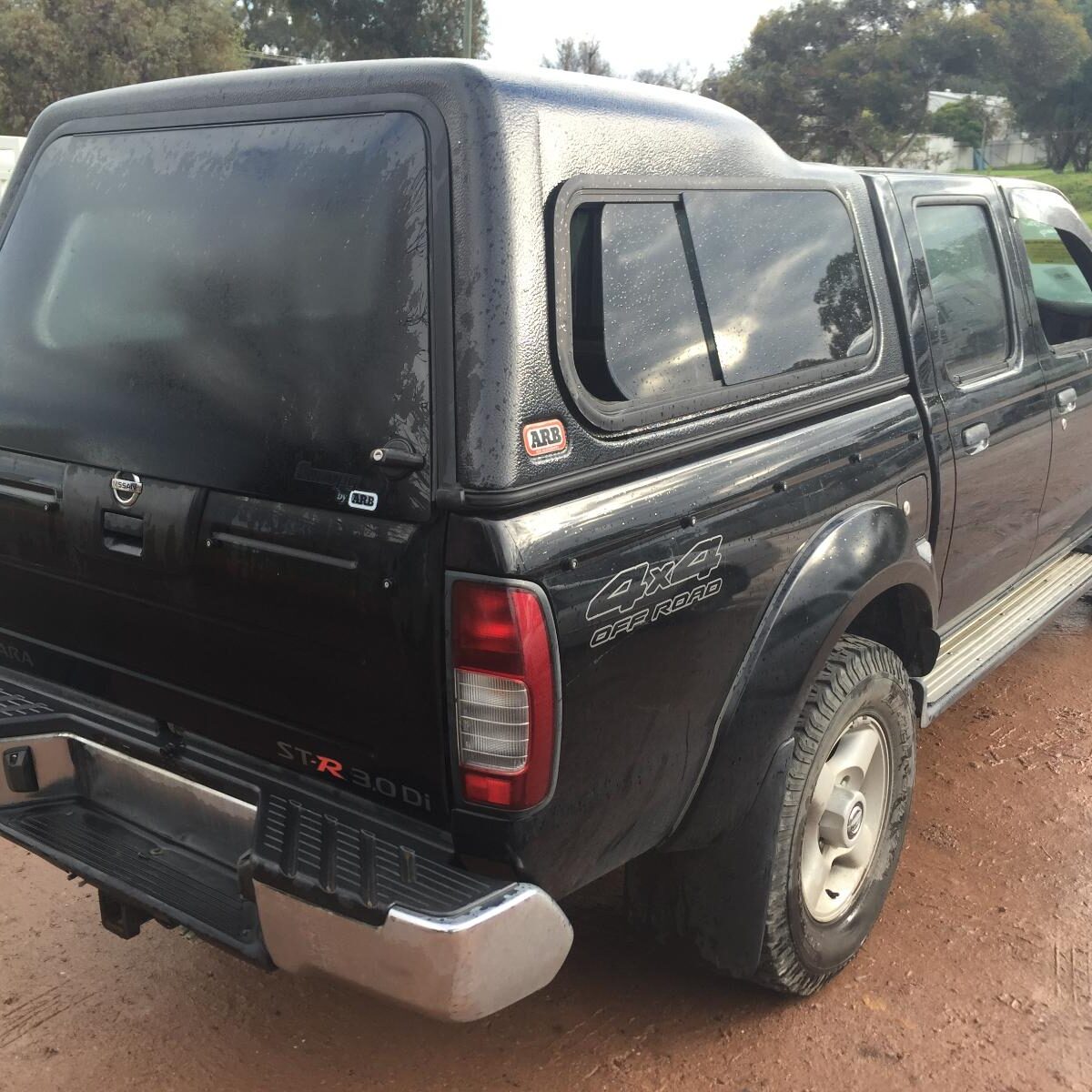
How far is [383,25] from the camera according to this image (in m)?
41.6

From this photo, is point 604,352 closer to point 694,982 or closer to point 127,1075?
point 694,982

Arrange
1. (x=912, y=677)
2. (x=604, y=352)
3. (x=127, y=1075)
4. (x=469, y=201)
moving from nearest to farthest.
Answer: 1. (x=469, y=201)
2. (x=604, y=352)
3. (x=127, y=1075)
4. (x=912, y=677)

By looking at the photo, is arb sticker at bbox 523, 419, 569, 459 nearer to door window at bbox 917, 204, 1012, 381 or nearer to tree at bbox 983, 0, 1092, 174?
door window at bbox 917, 204, 1012, 381

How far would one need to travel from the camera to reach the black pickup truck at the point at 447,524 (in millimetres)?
1961

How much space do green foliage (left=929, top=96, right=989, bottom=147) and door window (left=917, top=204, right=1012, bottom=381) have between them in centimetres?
3962

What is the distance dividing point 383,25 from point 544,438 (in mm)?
44121

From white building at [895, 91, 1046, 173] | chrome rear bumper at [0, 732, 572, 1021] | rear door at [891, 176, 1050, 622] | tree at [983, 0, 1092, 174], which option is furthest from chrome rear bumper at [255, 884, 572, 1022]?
tree at [983, 0, 1092, 174]

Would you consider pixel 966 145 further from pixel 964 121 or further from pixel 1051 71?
pixel 1051 71

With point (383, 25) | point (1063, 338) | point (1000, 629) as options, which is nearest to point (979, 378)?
point (1000, 629)

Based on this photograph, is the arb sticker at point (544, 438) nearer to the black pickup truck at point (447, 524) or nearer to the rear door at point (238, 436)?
the black pickup truck at point (447, 524)

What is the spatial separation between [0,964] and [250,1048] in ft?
2.47

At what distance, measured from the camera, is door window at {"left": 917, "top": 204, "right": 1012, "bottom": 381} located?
329cm

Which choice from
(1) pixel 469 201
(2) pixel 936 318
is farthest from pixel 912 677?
(1) pixel 469 201

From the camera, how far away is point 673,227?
2.35 meters
